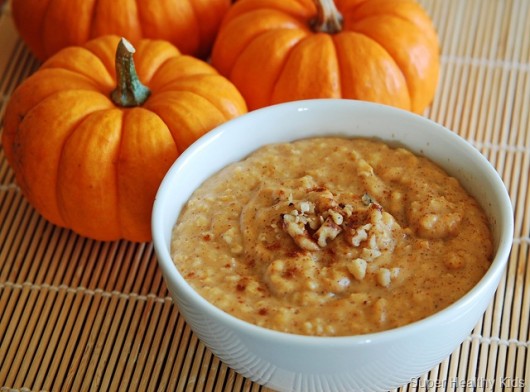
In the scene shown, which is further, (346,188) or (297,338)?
(346,188)

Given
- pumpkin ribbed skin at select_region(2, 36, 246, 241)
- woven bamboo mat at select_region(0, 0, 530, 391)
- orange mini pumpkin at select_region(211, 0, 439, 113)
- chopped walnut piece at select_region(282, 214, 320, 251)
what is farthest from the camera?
orange mini pumpkin at select_region(211, 0, 439, 113)

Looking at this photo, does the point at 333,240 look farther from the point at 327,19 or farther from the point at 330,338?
the point at 327,19

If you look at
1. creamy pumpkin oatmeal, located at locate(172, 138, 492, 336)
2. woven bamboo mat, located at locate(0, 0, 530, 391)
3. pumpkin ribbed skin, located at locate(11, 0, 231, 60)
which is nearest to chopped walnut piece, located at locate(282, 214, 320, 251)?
creamy pumpkin oatmeal, located at locate(172, 138, 492, 336)

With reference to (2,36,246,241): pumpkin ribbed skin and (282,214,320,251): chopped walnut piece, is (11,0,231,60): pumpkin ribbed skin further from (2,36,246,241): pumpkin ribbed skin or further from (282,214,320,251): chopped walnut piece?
(282,214,320,251): chopped walnut piece

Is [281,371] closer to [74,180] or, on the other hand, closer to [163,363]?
[163,363]

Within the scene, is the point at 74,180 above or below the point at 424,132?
below

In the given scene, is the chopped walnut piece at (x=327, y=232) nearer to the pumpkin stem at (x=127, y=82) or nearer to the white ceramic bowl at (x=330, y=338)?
the white ceramic bowl at (x=330, y=338)

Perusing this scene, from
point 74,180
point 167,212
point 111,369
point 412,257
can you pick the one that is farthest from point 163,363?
point 412,257
